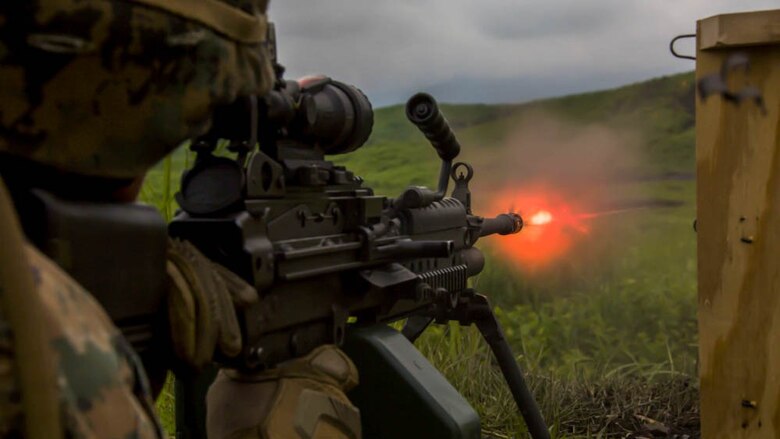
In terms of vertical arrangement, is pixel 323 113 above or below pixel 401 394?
above

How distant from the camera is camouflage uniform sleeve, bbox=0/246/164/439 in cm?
75

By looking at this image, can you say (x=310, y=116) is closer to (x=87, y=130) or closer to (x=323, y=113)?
(x=323, y=113)

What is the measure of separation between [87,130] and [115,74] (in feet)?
0.30

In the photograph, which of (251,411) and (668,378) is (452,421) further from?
(668,378)

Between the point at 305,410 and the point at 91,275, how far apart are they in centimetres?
74

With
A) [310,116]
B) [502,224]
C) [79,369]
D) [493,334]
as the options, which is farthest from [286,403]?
[502,224]

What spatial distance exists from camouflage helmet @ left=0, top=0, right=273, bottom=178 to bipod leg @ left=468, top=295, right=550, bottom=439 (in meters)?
2.26

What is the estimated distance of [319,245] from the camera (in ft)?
7.38

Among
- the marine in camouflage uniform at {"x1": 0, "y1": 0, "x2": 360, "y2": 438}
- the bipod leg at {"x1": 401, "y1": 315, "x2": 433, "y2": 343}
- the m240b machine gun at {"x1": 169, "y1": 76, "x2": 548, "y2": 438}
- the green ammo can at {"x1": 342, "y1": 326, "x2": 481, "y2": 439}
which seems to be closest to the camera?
the marine in camouflage uniform at {"x1": 0, "y1": 0, "x2": 360, "y2": 438}

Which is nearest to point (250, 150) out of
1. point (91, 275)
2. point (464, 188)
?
point (91, 275)

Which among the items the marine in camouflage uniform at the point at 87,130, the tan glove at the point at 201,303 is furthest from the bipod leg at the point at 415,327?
the marine in camouflage uniform at the point at 87,130

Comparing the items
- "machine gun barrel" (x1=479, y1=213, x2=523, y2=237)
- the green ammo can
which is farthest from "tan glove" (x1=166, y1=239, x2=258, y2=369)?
"machine gun barrel" (x1=479, y1=213, x2=523, y2=237)

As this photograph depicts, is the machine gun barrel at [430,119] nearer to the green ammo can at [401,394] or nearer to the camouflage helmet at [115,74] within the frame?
the green ammo can at [401,394]

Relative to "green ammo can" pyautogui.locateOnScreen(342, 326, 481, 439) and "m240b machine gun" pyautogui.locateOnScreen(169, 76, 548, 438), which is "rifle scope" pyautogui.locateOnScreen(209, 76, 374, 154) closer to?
"m240b machine gun" pyautogui.locateOnScreen(169, 76, 548, 438)
